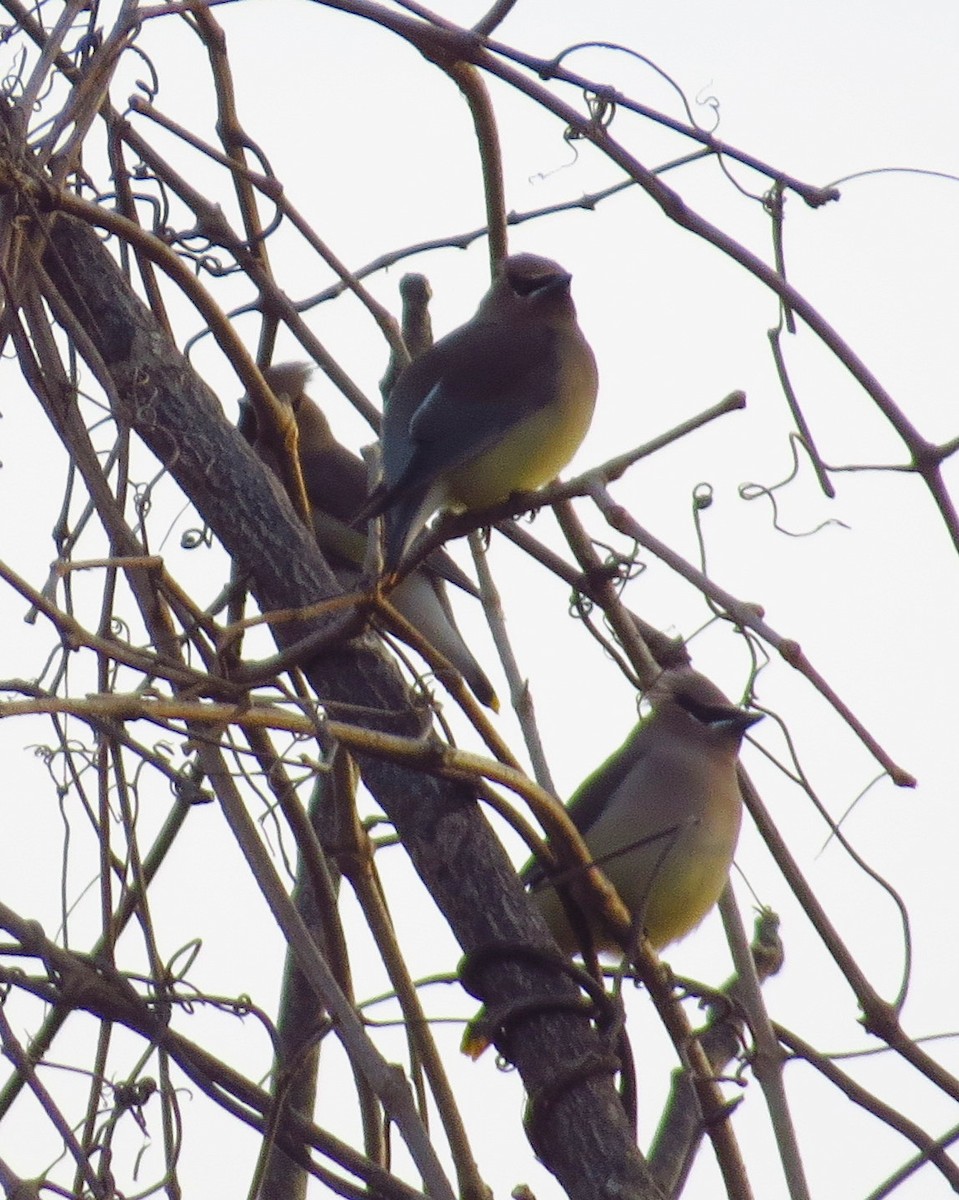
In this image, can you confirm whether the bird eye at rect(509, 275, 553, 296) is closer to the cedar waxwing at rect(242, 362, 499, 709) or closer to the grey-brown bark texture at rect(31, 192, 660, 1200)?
the cedar waxwing at rect(242, 362, 499, 709)

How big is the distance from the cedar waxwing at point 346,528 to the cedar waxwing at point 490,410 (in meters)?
0.38

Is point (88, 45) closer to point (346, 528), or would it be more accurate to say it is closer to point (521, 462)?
point (521, 462)

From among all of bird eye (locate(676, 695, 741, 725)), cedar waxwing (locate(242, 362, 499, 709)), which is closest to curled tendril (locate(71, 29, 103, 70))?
cedar waxwing (locate(242, 362, 499, 709))

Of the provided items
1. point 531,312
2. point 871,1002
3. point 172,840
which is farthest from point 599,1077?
point 531,312

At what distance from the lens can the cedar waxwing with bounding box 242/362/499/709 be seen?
4.46 meters

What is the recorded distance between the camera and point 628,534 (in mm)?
2166

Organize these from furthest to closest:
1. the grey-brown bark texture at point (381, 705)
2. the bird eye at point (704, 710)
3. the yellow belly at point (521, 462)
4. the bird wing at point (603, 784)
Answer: the bird eye at point (704, 710)
the bird wing at point (603, 784)
the yellow belly at point (521, 462)
the grey-brown bark texture at point (381, 705)

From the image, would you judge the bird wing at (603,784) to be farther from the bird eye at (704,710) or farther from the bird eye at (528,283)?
the bird eye at (528,283)

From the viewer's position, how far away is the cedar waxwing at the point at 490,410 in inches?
141

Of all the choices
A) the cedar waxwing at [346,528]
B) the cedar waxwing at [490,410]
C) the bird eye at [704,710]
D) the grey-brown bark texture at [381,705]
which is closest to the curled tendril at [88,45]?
the grey-brown bark texture at [381,705]

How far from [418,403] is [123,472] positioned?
1.40 meters

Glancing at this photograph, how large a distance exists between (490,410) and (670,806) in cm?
87

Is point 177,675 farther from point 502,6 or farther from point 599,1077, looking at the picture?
point 502,6

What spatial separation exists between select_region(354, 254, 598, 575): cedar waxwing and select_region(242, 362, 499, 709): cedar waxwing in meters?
0.38
